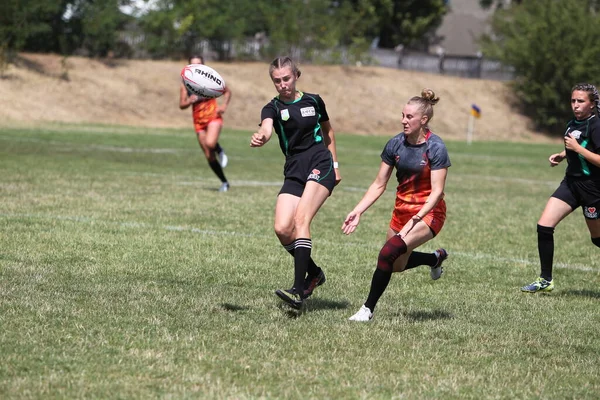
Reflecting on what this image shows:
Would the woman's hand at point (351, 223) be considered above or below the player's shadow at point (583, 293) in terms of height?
above

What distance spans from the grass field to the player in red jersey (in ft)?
1.42

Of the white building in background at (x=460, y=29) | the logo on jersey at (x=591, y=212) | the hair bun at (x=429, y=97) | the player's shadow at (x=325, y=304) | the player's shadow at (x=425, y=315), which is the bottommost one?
the white building in background at (x=460, y=29)

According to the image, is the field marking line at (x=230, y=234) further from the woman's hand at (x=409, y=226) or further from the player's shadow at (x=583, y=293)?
the woman's hand at (x=409, y=226)

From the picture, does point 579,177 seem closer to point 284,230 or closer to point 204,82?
point 284,230

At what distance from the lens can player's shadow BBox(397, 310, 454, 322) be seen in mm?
7529

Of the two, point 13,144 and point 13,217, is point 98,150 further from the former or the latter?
point 13,217

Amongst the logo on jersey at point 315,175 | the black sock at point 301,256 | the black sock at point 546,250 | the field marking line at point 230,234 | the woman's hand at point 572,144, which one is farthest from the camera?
the field marking line at point 230,234

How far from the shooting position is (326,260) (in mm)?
10273

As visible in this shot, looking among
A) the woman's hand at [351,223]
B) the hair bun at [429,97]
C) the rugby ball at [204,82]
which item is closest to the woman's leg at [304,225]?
the woman's hand at [351,223]

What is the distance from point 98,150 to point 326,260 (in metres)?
15.8

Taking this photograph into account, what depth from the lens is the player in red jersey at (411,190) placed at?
24.1 ft

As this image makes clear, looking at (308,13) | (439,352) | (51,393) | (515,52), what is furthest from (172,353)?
(515,52)

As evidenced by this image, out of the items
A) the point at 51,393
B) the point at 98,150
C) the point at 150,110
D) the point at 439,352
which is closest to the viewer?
the point at 51,393

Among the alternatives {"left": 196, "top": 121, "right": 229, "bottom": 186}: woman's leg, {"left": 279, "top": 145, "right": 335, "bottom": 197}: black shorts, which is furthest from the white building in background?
{"left": 279, "top": 145, "right": 335, "bottom": 197}: black shorts
